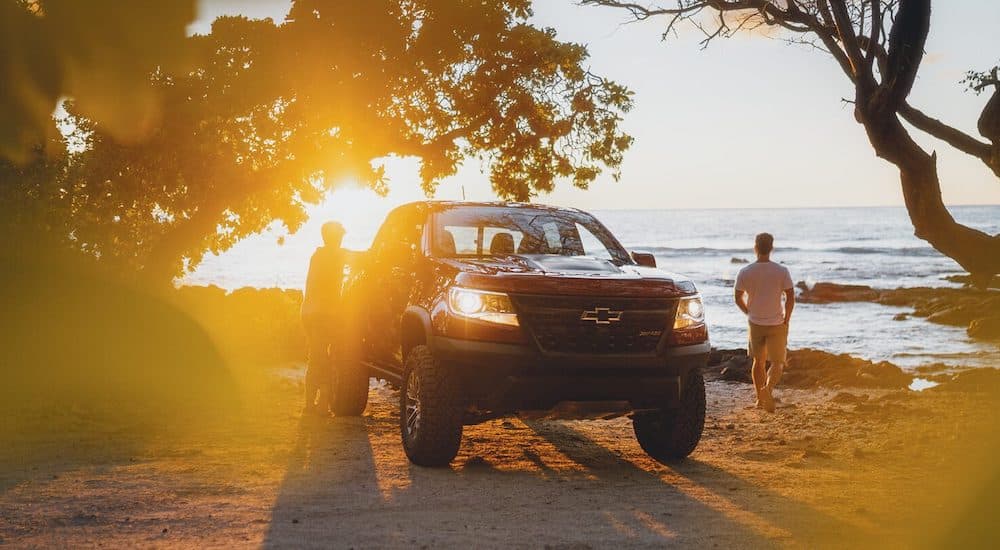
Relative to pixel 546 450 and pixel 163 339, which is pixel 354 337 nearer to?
pixel 546 450

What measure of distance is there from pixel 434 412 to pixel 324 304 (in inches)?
132

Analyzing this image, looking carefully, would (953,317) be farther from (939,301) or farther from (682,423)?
(682,423)

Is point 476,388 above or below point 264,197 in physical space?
below

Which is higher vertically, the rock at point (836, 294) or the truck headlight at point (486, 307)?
the truck headlight at point (486, 307)

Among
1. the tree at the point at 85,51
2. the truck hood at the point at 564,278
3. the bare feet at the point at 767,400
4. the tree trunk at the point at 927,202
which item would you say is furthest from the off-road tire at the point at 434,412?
the tree trunk at the point at 927,202

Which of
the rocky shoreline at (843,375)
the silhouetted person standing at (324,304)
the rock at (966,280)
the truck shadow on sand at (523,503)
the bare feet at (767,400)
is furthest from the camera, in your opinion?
the rock at (966,280)

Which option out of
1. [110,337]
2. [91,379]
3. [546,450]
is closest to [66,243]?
[110,337]

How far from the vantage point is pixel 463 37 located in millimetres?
18062

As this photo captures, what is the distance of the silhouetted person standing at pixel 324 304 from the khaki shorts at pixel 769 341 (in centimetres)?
455

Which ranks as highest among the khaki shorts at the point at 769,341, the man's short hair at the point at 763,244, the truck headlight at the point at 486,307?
the man's short hair at the point at 763,244

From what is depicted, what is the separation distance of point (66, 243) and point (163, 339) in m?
1.94

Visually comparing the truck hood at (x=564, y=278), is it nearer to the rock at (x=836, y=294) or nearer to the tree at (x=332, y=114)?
the tree at (x=332, y=114)

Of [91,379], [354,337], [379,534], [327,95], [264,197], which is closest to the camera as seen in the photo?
[379,534]

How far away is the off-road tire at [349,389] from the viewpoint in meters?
10.4
